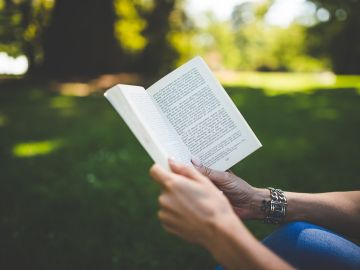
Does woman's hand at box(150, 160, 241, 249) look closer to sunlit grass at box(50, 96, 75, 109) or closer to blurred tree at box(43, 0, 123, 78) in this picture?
sunlit grass at box(50, 96, 75, 109)

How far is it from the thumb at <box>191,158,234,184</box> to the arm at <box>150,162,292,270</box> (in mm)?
434

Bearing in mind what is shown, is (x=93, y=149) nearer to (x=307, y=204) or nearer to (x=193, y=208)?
(x=307, y=204)

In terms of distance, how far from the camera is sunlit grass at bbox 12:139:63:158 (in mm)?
4621

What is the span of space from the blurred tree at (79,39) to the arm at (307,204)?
12.0 metres

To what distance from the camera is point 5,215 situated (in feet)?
10.0

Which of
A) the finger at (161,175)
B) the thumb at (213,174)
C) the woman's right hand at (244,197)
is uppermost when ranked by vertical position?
the finger at (161,175)

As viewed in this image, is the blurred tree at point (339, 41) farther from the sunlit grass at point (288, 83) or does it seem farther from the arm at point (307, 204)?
the arm at point (307, 204)

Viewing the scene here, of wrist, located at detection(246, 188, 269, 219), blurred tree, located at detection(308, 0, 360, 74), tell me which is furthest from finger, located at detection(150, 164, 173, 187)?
blurred tree, located at detection(308, 0, 360, 74)

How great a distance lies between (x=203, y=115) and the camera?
61.2 inches

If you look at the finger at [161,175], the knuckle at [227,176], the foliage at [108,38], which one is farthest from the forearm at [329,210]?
the foliage at [108,38]

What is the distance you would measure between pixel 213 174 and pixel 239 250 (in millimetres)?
636

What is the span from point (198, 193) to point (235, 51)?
6641cm

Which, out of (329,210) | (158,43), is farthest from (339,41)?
(329,210)

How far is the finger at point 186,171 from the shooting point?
1.02 m
